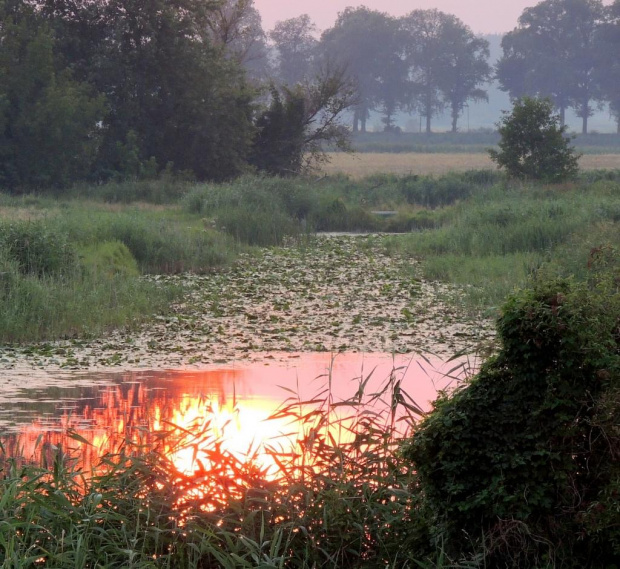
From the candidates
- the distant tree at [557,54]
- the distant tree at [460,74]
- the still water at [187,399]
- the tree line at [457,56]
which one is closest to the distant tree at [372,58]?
the tree line at [457,56]

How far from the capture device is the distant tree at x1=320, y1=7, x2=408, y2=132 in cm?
Answer: 9350

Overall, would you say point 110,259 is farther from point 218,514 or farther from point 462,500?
point 462,500

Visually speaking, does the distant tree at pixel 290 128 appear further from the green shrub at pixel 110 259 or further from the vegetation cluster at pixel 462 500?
the vegetation cluster at pixel 462 500

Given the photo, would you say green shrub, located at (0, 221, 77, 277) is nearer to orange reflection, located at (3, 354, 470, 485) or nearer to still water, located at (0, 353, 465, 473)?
still water, located at (0, 353, 465, 473)

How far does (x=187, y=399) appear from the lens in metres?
9.69

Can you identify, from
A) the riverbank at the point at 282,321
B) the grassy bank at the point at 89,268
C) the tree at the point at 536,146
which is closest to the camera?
the riverbank at the point at 282,321

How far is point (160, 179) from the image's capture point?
124ft

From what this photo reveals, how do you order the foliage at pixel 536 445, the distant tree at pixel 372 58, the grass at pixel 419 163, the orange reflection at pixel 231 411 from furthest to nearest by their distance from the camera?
the distant tree at pixel 372 58 → the grass at pixel 419 163 → the orange reflection at pixel 231 411 → the foliage at pixel 536 445

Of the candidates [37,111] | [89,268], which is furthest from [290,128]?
[89,268]

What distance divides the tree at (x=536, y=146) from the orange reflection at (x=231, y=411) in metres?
23.8

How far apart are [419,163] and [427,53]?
1610 inches

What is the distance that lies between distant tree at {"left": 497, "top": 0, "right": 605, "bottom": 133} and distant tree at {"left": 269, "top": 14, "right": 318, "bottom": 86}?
1908cm

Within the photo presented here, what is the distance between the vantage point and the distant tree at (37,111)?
3428cm

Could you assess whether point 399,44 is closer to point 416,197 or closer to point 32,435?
point 416,197
